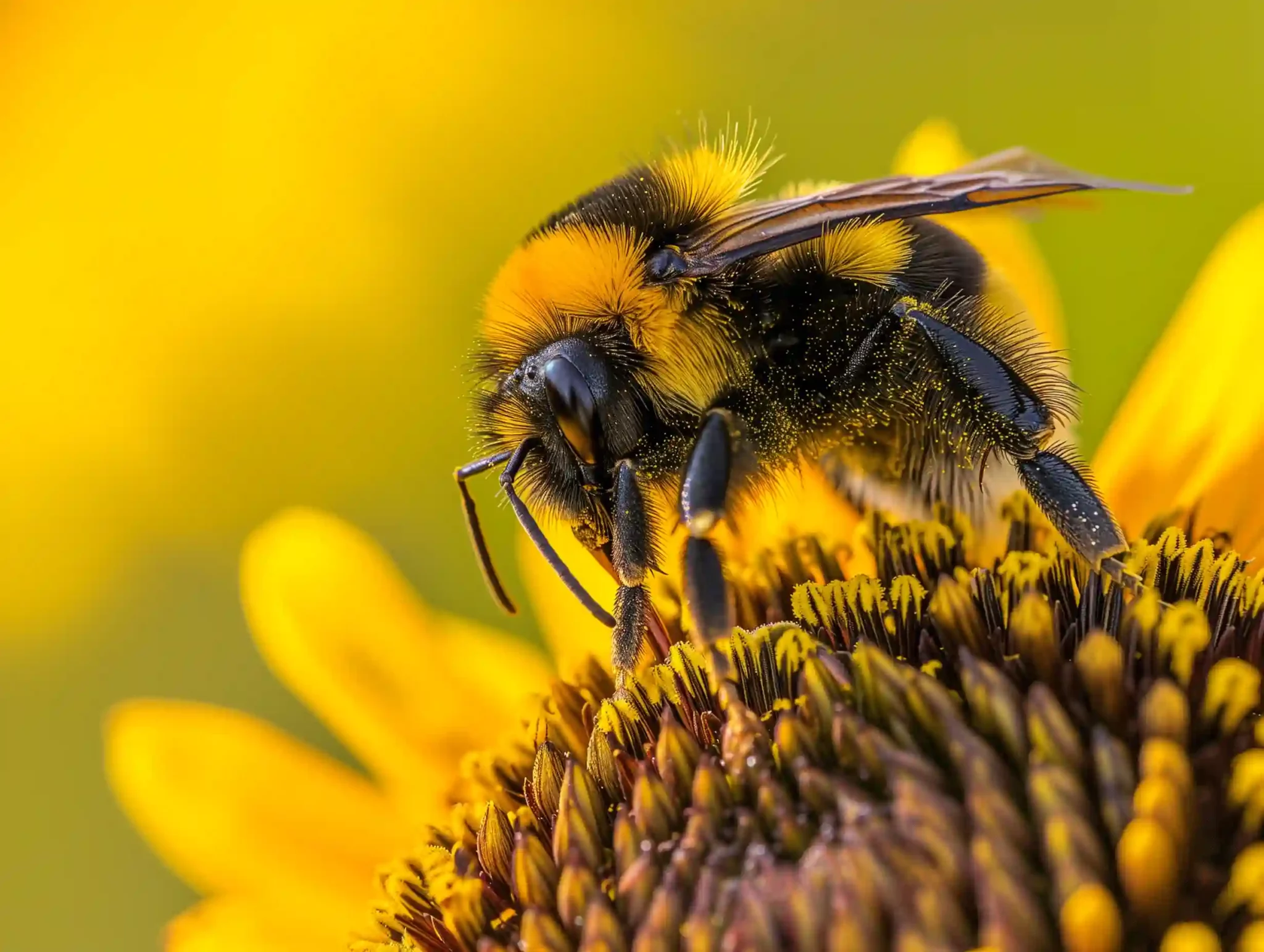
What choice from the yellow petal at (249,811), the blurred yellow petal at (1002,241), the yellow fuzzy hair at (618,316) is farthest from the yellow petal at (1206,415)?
the yellow petal at (249,811)

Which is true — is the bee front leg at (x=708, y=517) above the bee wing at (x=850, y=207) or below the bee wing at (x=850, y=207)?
below

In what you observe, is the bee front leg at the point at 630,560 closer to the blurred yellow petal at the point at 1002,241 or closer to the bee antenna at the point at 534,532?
the bee antenna at the point at 534,532

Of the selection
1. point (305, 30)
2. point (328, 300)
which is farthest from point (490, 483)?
point (305, 30)

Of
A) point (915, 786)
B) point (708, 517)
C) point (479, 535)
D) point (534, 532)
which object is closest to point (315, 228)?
point (479, 535)

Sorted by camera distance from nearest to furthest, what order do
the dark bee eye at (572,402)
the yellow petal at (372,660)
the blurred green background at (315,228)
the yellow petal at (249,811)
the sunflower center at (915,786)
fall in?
1. the sunflower center at (915,786)
2. the dark bee eye at (572,402)
3. the yellow petal at (249,811)
4. the yellow petal at (372,660)
5. the blurred green background at (315,228)

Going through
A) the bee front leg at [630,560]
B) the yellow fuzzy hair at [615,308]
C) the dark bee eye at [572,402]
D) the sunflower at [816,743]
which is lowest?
the sunflower at [816,743]

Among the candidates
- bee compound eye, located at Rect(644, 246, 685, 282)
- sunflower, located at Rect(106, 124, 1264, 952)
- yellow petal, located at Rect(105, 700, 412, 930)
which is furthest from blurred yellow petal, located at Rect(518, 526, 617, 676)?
bee compound eye, located at Rect(644, 246, 685, 282)

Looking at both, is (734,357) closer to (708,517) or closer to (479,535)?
(708,517)
